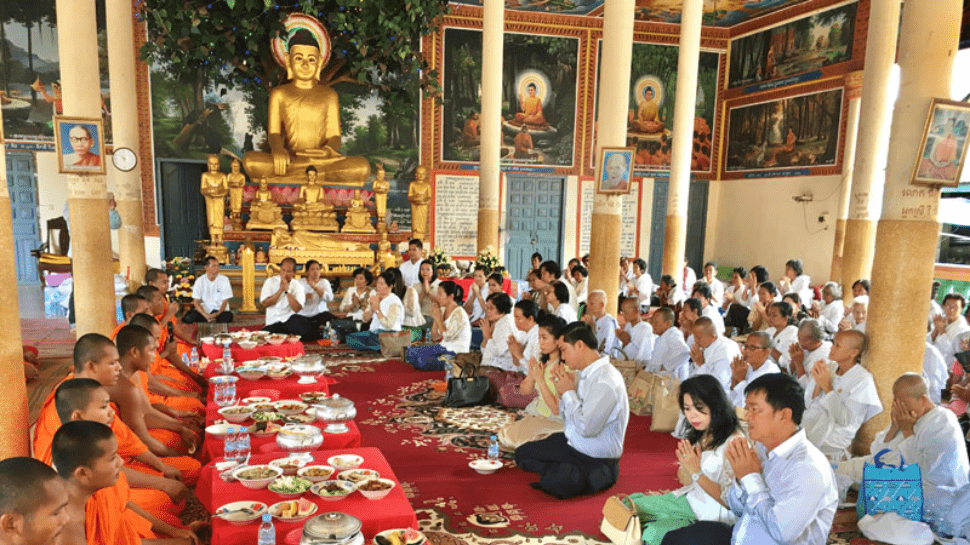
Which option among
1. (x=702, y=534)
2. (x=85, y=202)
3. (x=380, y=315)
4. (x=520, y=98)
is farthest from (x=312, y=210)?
(x=702, y=534)

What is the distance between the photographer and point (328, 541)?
2553mm

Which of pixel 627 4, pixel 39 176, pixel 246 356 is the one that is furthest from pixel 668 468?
pixel 39 176

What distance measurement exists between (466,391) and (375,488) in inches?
130

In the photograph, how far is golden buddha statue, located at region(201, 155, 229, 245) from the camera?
12023 millimetres

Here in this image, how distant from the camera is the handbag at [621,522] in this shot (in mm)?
3443

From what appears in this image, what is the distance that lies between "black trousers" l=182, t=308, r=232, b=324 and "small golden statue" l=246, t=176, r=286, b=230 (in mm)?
3725

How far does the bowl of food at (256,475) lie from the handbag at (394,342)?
187 inches

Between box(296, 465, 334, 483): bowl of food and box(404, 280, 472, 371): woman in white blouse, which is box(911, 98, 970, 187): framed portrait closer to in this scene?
box(404, 280, 472, 371): woman in white blouse

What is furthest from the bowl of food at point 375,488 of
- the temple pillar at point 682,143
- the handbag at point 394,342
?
the temple pillar at point 682,143

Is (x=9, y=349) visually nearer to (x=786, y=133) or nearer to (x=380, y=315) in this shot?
(x=380, y=315)

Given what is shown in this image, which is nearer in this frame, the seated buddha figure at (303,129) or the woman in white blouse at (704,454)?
the woman in white blouse at (704,454)

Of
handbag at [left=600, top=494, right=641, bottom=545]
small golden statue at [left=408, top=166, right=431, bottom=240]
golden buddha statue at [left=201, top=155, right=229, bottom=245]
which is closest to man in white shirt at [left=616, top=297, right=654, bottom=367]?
handbag at [left=600, top=494, right=641, bottom=545]

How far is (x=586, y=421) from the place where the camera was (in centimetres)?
420

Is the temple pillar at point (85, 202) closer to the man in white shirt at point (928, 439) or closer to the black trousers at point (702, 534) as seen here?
the black trousers at point (702, 534)
